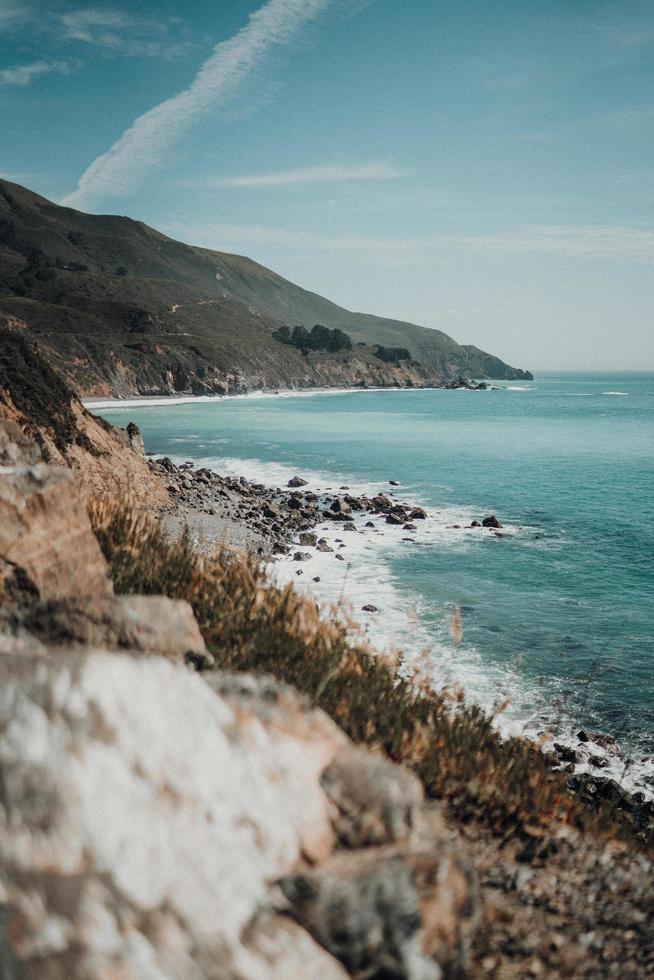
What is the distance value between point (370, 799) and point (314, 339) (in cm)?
18161

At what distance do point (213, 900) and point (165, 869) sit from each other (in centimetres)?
20

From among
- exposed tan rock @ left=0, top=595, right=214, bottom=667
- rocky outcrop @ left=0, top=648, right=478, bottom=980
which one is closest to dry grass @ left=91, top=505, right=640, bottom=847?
exposed tan rock @ left=0, top=595, right=214, bottom=667

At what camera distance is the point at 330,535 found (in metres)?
23.3

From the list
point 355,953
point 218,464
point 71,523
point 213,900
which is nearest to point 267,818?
point 213,900

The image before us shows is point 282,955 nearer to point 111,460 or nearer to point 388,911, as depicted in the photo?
point 388,911

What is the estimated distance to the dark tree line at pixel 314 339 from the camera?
578 ft

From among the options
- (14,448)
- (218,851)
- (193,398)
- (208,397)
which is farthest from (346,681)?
(208,397)

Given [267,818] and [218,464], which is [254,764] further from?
[218,464]

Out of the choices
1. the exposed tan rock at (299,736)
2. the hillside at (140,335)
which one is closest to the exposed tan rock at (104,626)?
the exposed tan rock at (299,736)

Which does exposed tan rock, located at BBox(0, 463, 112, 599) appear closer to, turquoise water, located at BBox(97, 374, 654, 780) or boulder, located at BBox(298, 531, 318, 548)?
turquoise water, located at BBox(97, 374, 654, 780)

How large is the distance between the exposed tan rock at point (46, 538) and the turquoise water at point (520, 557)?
5.28 meters

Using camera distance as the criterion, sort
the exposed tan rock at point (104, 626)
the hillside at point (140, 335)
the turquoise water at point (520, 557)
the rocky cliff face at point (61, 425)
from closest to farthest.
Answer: the exposed tan rock at point (104, 626) < the turquoise water at point (520, 557) < the rocky cliff face at point (61, 425) < the hillside at point (140, 335)

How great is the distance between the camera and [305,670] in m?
4.50

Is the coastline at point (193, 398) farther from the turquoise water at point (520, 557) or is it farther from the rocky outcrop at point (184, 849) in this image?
the rocky outcrop at point (184, 849)
